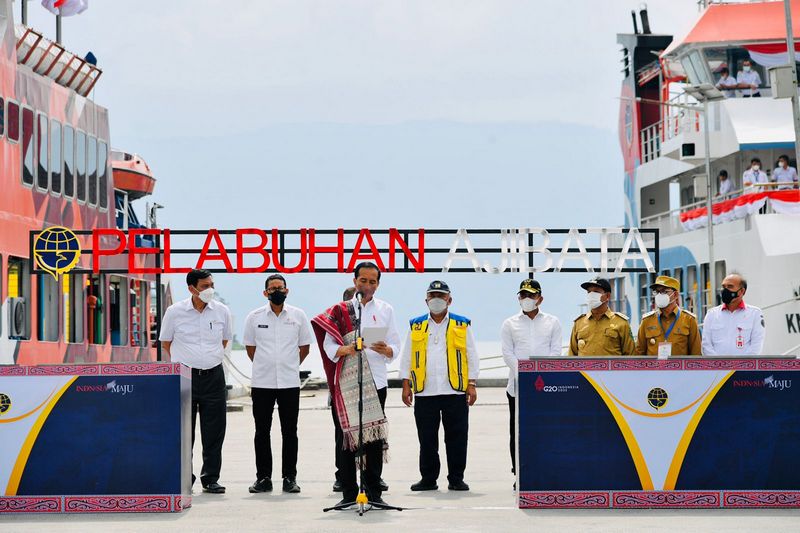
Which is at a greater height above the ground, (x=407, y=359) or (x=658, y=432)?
(x=407, y=359)

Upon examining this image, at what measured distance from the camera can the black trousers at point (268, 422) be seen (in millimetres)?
13969

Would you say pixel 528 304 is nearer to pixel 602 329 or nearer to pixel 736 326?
pixel 602 329

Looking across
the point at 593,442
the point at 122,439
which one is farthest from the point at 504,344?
the point at 122,439

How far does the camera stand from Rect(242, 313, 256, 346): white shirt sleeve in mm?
14250

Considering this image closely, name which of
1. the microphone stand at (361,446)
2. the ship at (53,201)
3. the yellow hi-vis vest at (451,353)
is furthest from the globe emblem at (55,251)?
the microphone stand at (361,446)

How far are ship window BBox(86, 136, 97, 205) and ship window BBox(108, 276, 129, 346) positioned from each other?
2975 millimetres

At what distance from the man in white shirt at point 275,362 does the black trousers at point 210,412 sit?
0.31 metres

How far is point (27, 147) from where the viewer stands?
1283 inches

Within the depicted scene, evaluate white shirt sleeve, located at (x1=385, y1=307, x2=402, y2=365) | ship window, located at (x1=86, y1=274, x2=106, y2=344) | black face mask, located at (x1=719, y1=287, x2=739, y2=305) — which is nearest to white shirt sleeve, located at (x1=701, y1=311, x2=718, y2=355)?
black face mask, located at (x1=719, y1=287, x2=739, y2=305)

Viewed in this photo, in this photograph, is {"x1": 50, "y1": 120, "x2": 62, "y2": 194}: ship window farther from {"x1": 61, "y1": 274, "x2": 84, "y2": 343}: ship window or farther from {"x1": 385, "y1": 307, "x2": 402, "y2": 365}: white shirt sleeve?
{"x1": 385, "y1": 307, "x2": 402, "y2": 365}: white shirt sleeve

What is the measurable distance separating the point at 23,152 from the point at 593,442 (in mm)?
22289

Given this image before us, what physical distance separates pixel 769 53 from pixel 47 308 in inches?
952

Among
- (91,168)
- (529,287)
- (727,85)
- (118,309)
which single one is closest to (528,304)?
(529,287)

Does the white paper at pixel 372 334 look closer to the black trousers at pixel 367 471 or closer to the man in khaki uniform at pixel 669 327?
the black trousers at pixel 367 471
